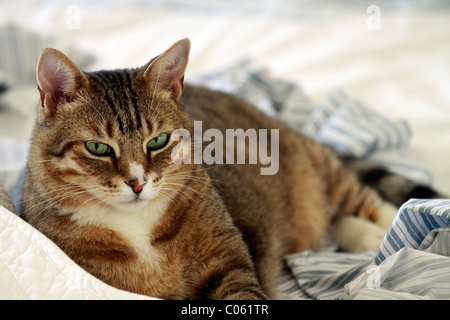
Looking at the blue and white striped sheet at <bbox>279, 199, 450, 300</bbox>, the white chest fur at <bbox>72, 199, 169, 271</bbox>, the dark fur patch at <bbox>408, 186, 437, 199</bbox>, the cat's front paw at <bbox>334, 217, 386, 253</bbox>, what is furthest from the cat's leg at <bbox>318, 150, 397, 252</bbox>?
the white chest fur at <bbox>72, 199, 169, 271</bbox>

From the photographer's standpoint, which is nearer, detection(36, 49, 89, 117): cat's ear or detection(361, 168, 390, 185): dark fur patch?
detection(36, 49, 89, 117): cat's ear

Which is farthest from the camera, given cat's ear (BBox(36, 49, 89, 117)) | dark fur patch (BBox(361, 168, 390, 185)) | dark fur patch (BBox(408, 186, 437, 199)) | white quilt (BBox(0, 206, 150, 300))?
dark fur patch (BBox(361, 168, 390, 185))

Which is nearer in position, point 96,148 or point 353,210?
point 96,148

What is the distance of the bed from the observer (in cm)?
93

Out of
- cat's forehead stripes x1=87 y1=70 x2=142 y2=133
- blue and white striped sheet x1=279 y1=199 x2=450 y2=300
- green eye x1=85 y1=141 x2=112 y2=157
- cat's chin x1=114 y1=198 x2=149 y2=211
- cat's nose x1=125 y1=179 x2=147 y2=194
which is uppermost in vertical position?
cat's forehead stripes x1=87 y1=70 x2=142 y2=133

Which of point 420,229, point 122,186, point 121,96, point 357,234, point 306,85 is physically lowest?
point 357,234

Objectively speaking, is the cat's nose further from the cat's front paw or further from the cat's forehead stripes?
the cat's front paw

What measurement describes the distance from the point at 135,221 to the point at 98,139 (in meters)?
0.21

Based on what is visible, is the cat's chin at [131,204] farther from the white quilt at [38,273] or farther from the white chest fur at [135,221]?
the white quilt at [38,273]

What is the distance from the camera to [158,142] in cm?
105

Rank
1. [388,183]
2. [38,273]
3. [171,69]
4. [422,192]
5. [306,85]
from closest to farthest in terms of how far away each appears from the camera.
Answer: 1. [38,273]
2. [171,69]
3. [422,192]
4. [388,183]
5. [306,85]

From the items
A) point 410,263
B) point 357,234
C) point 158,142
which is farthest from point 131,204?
point 357,234

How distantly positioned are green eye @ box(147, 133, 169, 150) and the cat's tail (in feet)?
3.11

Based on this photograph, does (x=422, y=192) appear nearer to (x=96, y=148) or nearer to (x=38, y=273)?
(x=96, y=148)
